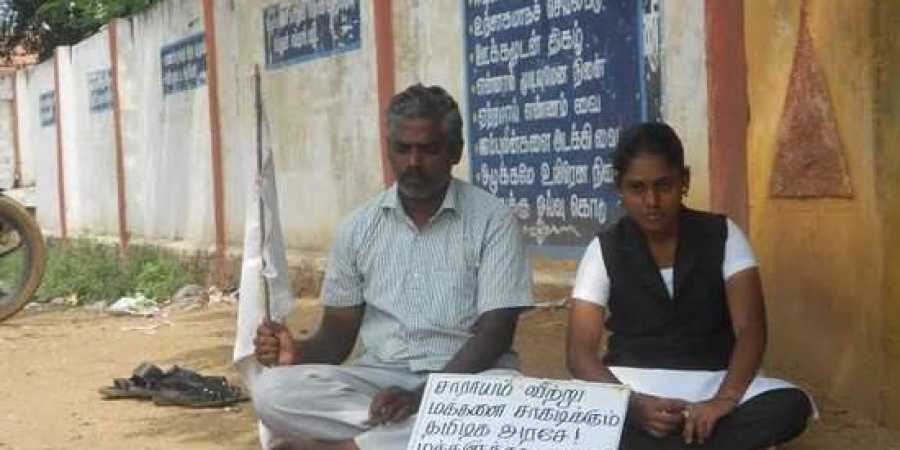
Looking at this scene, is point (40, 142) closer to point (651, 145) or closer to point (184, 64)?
point (184, 64)

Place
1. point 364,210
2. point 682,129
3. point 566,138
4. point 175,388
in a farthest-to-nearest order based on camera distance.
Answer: point 566,138, point 175,388, point 682,129, point 364,210

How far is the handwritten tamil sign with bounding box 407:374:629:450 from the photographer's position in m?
3.55

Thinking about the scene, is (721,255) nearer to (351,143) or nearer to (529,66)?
(529,66)

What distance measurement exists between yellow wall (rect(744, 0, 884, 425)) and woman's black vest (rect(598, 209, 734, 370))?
809mm

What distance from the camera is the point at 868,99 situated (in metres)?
4.38

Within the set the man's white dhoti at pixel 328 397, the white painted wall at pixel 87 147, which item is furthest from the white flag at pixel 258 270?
the white painted wall at pixel 87 147

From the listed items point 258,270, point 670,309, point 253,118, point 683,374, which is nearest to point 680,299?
point 670,309

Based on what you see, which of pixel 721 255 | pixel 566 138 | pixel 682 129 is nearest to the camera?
pixel 721 255

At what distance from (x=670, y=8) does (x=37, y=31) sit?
18.1 metres

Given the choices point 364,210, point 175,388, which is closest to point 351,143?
point 175,388

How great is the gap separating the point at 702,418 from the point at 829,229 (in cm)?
135

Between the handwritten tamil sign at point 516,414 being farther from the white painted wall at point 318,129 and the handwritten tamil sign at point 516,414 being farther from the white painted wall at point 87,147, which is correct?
the white painted wall at point 87,147

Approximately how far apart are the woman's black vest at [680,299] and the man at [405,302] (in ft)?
0.98

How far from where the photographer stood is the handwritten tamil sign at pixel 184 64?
12148 millimetres
